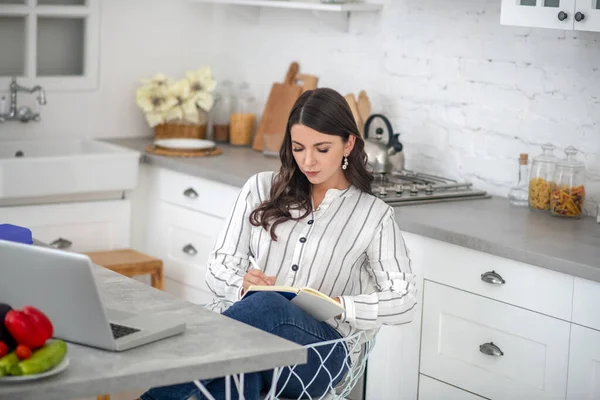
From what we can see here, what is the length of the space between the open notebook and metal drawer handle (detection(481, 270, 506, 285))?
699 millimetres

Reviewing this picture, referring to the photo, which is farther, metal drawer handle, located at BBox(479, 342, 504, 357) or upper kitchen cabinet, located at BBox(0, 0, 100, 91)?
upper kitchen cabinet, located at BBox(0, 0, 100, 91)

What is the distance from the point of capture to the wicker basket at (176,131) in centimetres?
491

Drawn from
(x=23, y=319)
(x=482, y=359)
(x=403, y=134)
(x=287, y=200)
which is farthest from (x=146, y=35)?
(x=23, y=319)

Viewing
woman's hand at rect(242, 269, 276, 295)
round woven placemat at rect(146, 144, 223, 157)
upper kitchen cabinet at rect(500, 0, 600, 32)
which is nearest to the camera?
woman's hand at rect(242, 269, 276, 295)

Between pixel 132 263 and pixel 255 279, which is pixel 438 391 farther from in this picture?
pixel 132 263

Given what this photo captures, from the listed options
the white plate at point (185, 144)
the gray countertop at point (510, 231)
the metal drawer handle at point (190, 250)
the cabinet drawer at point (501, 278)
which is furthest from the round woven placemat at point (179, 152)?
the cabinet drawer at point (501, 278)

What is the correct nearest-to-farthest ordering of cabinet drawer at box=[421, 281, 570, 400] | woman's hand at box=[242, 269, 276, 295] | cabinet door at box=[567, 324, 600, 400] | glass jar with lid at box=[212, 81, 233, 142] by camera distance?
woman's hand at box=[242, 269, 276, 295], cabinet door at box=[567, 324, 600, 400], cabinet drawer at box=[421, 281, 570, 400], glass jar with lid at box=[212, 81, 233, 142]

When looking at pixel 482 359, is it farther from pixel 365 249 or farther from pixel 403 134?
pixel 403 134

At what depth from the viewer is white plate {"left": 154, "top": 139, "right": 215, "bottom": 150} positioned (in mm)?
4641

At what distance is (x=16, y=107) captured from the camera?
15.1ft

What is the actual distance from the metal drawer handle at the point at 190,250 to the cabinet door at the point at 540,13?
67.8 inches

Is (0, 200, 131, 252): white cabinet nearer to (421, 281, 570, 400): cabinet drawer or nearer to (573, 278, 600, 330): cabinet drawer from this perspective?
(421, 281, 570, 400): cabinet drawer

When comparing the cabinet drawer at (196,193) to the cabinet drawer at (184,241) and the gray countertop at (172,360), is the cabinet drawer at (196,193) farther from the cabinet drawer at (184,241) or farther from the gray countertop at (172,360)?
the gray countertop at (172,360)

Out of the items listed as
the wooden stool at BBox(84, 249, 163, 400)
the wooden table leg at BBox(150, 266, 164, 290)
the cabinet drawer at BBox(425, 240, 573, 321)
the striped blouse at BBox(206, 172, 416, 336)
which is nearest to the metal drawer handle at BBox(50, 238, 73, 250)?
the wooden stool at BBox(84, 249, 163, 400)
